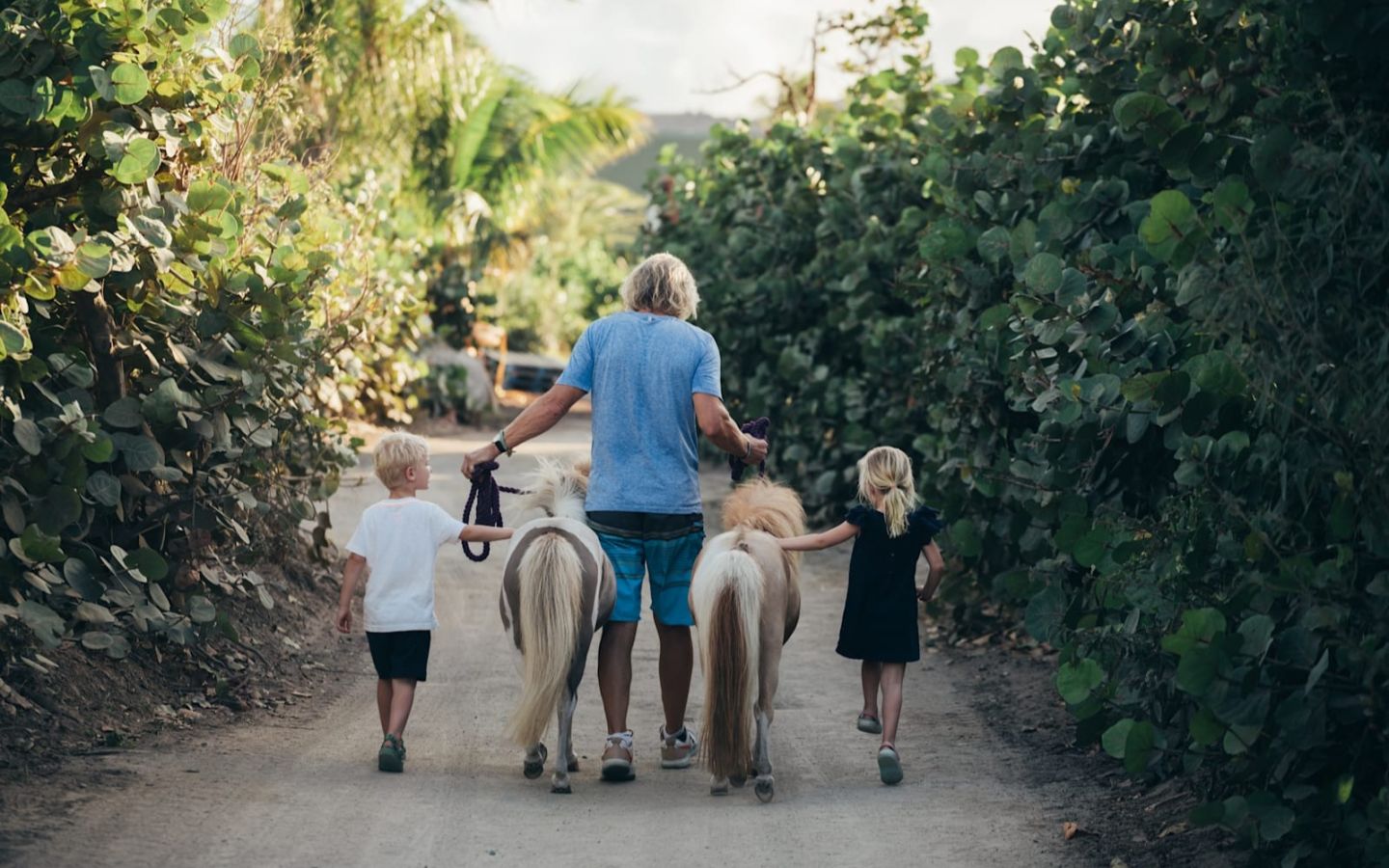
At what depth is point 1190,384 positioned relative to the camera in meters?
5.29

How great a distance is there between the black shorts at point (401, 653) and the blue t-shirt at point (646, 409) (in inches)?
35.1

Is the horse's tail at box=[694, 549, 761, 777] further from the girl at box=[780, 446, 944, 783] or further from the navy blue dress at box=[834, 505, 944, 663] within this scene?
the navy blue dress at box=[834, 505, 944, 663]

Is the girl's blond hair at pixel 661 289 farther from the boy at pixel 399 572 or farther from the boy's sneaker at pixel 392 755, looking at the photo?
the boy's sneaker at pixel 392 755

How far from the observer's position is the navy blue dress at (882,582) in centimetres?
686

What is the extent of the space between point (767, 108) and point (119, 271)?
15610 millimetres

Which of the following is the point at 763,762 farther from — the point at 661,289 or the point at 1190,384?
the point at 1190,384

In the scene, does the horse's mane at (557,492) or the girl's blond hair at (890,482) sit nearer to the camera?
the horse's mane at (557,492)

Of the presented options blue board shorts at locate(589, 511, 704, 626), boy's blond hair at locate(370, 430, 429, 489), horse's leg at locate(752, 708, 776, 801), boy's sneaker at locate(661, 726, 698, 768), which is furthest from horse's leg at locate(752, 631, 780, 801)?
boy's blond hair at locate(370, 430, 429, 489)

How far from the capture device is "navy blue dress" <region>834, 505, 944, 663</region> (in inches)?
270

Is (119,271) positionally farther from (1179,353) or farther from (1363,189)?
(1363,189)

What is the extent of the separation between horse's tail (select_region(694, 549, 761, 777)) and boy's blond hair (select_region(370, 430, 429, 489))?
1.33 meters

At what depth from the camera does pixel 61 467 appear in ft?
20.6

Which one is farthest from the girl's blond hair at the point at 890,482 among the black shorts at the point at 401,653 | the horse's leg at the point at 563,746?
the black shorts at the point at 401,653

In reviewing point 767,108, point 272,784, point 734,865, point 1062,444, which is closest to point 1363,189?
point 1062,444
